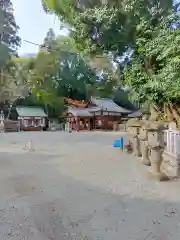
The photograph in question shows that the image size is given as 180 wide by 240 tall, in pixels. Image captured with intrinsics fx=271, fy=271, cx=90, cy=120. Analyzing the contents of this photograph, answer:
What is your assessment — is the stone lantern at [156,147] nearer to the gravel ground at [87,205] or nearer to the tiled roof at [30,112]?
the gravel ground at [87,205]

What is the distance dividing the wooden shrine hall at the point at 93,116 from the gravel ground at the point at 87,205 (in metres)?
29.3

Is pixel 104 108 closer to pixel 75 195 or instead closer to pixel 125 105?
pixel 125 105

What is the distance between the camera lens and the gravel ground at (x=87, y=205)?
9.85 feet

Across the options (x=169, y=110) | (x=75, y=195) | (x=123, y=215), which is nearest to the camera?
(x=123, y=215)

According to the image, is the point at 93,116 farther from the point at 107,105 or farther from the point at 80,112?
the point at 107,105

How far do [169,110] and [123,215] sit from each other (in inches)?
337

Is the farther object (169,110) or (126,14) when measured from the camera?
(126,14)

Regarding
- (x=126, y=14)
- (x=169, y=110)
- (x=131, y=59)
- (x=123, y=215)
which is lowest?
(x=123, y=215)

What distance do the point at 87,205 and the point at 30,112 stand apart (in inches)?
1347

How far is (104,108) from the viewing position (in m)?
36.3

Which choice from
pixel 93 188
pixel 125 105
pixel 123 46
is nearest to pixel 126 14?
pixel 123 46

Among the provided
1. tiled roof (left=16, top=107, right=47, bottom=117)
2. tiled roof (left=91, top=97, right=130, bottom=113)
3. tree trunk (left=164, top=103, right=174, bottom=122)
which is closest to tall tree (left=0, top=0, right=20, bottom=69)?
tiled roof (left=16, top=107, right=47, bottom=117)

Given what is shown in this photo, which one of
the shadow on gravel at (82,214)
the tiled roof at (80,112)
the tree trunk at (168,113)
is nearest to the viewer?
the shadow on gravel at (82,214)

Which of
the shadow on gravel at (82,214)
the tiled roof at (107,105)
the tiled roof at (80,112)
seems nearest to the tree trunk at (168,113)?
the shadow on gravel at (82,214)
